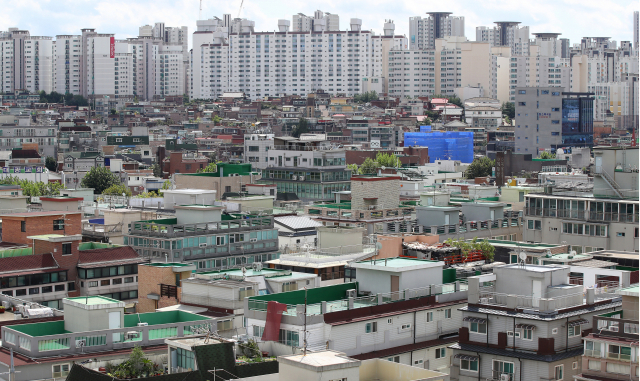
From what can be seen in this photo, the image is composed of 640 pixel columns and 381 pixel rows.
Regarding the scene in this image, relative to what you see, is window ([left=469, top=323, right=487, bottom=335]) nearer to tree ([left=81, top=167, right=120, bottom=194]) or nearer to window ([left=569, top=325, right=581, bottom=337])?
window ([left=569, top=325, right=581, bottom=337])

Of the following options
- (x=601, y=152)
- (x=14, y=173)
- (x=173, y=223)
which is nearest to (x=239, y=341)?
(x=173, y=223)

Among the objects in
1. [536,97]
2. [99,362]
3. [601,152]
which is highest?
[536,97]

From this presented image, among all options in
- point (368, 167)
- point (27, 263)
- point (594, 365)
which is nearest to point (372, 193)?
point (27, 263)

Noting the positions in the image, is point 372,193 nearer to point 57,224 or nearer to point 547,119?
point 57,224

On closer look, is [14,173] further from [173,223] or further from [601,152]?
[601,152]

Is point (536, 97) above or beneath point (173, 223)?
above

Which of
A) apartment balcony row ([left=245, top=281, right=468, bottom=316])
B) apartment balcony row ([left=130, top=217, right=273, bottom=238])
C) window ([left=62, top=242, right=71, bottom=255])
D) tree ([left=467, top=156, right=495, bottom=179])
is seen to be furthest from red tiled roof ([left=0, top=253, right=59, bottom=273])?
tree ([left=467, top=156, right=495, bottom=179])
